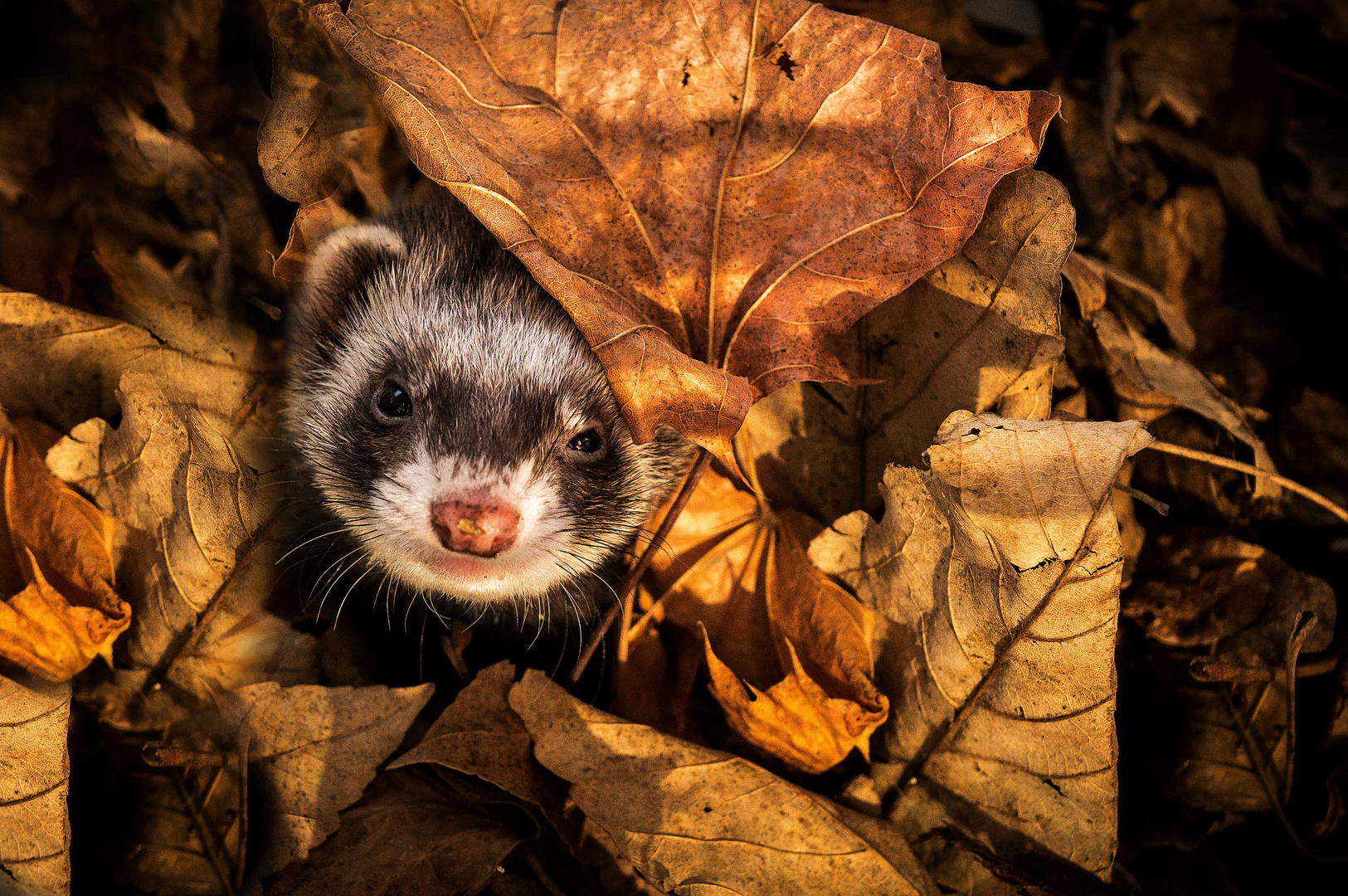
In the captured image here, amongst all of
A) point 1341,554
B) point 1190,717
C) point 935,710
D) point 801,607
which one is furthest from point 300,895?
point 1341,554

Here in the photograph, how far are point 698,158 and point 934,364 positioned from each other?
0.74 metres

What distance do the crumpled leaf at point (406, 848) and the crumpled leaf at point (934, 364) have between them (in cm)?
106

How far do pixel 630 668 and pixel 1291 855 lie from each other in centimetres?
168

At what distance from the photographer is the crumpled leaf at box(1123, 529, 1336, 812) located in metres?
2.07

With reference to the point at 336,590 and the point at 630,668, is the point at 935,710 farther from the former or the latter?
the point at 336,590

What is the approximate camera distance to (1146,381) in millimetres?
2250

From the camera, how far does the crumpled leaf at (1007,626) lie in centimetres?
169

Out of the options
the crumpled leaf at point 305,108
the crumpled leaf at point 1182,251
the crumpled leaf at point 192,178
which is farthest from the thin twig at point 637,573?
the crumpled leaf at point 1182,251

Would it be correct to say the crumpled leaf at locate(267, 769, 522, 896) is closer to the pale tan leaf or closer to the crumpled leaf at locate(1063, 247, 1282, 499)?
the pale tan leaf

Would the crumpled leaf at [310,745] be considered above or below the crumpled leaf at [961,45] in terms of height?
below

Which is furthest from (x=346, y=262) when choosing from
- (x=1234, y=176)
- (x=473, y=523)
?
(x=1234, y=176)

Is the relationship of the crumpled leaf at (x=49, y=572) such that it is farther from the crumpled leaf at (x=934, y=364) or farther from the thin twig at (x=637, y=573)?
the crumpled leaf at (x=934, y=364)

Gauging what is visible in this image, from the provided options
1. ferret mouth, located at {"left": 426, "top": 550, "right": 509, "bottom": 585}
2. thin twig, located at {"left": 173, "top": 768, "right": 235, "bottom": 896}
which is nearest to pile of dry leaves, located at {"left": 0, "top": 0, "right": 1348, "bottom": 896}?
thin twig, located at {"left": 173, "top": 768, "right": 235, "bottom": 896}

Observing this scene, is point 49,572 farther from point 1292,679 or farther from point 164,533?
point 1292,679
